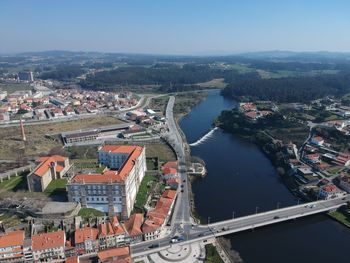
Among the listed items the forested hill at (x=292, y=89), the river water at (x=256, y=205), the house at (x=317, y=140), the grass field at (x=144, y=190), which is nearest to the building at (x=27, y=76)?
the forested hill at (x=292, y=89)

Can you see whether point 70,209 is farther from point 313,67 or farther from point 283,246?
point 313,67

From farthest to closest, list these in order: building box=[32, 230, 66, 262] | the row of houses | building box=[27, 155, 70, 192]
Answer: building box=[27, 155, 70, 192] → building box=[32, 230, 66, 262] → the row of houses

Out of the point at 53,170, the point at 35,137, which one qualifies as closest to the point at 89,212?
the point at 53,170

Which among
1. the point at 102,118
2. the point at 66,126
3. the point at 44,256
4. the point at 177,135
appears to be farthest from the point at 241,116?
the point at 44,256

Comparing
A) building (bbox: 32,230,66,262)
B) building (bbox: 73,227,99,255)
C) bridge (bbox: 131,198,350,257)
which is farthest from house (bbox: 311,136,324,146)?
building (bbox: 32,230,66,262)

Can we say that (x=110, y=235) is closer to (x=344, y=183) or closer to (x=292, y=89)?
(x=344, y=183)

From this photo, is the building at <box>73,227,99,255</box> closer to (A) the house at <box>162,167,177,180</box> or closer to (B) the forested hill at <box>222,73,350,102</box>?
(A) the house at <box>162,167,177,180</box>

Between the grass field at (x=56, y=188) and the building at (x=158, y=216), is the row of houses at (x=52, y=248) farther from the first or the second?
the grass field at (x=56, y=188)
